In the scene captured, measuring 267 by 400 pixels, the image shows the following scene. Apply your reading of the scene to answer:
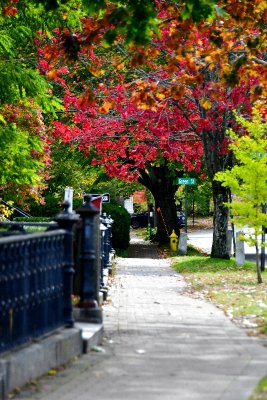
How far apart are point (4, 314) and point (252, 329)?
497 centimetres

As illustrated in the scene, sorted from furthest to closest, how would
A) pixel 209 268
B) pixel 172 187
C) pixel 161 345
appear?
pixel 172 187 < pixel 209 268 < pixel 161 345

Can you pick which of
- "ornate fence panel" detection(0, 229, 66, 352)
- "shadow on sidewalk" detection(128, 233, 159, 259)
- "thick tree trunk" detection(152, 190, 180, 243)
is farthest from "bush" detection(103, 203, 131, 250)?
"ornate fence panel" detection(0, 229, 66, 352)

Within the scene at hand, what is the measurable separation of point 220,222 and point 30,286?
17991mm

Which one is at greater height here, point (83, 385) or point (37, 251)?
point (37, 251)

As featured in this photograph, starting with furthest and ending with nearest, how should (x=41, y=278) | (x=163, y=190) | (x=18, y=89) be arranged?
(x=163, y=190)
(x=18, y=89)
(x=41, y=278)

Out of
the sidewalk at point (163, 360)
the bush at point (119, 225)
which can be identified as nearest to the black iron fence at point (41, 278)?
the sidewalk at point (163, 360)

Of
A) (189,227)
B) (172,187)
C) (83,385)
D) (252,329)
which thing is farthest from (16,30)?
(189,227)

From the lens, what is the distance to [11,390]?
7.06m

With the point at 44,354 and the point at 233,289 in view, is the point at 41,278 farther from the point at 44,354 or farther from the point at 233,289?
the point at 233,289

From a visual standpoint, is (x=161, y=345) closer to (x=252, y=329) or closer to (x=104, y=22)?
(x=252, y=329)

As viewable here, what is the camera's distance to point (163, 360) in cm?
878

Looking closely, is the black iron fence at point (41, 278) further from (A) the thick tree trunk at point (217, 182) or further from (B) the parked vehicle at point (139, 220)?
(B) the parked vehicle at point (139, 220)

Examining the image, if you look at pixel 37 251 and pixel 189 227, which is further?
pixel 189 227

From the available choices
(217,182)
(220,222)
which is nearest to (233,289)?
(220,222)
